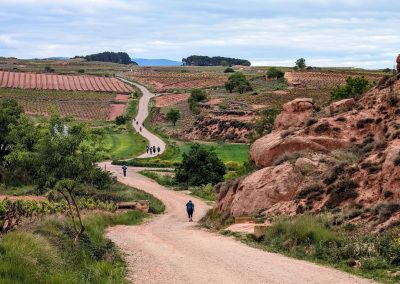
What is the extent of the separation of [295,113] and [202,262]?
2135cm

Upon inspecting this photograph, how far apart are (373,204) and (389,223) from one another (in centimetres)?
286

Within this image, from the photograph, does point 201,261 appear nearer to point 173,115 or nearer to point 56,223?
point 56,223

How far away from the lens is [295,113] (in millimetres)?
38031

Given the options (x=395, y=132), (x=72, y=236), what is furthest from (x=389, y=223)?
(x=72, y=236)

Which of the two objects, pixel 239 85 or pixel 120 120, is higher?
pixel 239 85

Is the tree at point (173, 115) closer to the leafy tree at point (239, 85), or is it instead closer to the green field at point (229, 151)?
the green field at point (229, 151)

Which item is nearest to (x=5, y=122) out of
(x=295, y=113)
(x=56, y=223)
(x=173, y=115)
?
(x=295, y=113)

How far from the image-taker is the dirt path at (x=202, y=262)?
15.6 metres

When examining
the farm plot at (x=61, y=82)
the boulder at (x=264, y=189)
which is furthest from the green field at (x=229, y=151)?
the farm plot at (x=61, y=82)

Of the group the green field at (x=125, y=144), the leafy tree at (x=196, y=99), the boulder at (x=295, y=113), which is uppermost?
the boulder at (x=295, y=113)

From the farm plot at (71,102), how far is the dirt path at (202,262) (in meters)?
90.1

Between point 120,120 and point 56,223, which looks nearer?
point 56,223

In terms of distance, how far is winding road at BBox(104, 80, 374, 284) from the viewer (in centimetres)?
1555

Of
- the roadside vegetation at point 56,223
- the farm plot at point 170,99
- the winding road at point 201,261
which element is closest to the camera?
the roadside vegetation at point 56,223
